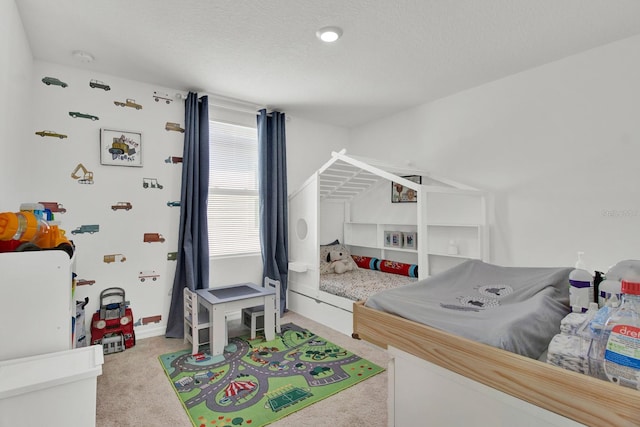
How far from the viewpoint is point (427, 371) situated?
985 mm

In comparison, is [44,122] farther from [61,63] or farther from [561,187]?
[561,187]

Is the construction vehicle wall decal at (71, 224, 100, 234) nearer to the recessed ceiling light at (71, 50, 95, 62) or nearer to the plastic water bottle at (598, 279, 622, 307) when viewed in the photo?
the recessed ceiling light at (71, 50, 95, 62)

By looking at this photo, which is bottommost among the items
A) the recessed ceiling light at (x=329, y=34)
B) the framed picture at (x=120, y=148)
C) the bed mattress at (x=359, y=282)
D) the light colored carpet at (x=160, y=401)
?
the light colored carpet at (x=160, y=401)

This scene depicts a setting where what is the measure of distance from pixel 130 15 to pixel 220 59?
702 millimetres

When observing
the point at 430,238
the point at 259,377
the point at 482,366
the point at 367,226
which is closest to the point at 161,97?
the point at 259,377

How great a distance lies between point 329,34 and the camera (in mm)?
2250

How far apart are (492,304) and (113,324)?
9.96 feet

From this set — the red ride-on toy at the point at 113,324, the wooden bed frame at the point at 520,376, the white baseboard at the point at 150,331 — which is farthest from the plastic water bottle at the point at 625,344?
the red ride-on toy at the point at 113,324

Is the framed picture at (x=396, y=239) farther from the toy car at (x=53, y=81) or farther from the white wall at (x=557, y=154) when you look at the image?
the toy car at (x=53, y=81)

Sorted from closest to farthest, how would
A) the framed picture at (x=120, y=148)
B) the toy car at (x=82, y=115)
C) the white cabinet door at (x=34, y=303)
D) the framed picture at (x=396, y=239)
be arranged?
the white cabinet door at (x=34, y=303) < the toy car at (x=82, y=115) < the framed picture at (x=120, y=148) < the framed picture at (x=396, y=239)

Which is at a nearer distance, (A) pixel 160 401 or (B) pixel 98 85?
(A) pixel 160 401

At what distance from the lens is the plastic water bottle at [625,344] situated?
62 centimetres

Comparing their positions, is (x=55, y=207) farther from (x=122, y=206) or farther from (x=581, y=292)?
(x=581, y=292)

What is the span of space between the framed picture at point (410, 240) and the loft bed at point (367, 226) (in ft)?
0.04
